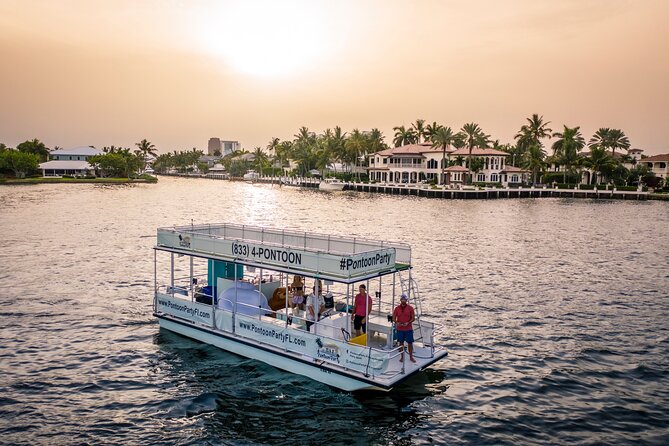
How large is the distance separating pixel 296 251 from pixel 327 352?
3.00 m

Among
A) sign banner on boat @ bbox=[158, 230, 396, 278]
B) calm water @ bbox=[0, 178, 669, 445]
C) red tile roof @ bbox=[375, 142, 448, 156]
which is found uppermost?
red tile roof @ bbox=[375, 142, 448, 156]

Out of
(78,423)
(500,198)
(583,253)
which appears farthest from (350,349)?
(500,198)

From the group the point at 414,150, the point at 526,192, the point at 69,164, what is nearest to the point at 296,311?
the point at 526,192

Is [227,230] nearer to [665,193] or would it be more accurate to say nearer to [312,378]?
[312,378]

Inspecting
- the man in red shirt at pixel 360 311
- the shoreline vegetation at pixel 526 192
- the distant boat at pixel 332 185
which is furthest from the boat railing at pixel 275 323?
the distant boat at pixel 332 185

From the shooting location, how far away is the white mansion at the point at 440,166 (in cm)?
12269

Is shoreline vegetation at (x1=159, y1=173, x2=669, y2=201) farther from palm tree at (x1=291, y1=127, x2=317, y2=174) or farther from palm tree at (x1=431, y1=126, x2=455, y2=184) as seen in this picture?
palm tree at (x1=291, y1=127, x2=317, y2=174)

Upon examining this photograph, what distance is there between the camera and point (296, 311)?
17172 millimetres

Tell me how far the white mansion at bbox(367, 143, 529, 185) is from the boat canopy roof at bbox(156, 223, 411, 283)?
101 meters

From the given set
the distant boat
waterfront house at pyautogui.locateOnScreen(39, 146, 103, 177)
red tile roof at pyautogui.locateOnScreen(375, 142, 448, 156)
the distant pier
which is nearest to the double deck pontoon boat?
the distant pier

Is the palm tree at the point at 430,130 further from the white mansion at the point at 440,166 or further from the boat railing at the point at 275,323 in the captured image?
the boat railing at the point at 275,323

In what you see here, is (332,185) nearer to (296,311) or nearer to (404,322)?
(296,311)

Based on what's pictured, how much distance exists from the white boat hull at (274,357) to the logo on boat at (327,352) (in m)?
0.31

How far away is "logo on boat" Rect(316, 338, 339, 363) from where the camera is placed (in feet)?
47.1
